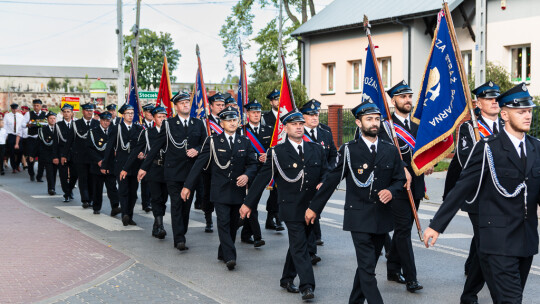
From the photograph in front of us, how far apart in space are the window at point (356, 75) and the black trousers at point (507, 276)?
3204 centimetres

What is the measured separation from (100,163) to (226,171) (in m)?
4.92

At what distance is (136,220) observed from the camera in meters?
12.7

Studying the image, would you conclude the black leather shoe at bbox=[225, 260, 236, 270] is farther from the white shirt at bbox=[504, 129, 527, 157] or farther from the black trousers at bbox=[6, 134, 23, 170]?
the black trousers at bbox=[6, 134, 23, 170]

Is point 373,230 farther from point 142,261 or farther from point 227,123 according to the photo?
point 142,261

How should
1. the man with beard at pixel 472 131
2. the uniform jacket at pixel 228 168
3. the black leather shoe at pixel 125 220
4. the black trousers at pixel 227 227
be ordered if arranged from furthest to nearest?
1. the black leather shoe at pixel 125 220
2. the uniform jacket at pixel 228 168
3. the black trousers at pixel 227 227
4. the man with beard at pixel 472 131

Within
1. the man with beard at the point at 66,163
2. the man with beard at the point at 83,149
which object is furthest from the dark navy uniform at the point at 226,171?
the man with beard at the point at 66,163

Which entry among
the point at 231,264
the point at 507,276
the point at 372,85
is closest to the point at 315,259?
the point at 231,264

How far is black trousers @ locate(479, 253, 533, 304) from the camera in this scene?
4.88m

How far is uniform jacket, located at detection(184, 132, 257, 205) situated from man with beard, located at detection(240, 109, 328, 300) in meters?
1.21

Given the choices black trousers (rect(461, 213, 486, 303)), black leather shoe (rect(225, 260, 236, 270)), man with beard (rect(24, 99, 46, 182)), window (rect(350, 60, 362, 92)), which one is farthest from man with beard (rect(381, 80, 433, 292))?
window (rect(350, 60, 362, 92))

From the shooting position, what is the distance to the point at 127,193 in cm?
1203

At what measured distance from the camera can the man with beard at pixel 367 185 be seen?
6188mm

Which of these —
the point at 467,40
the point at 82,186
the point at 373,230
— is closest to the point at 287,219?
the point at 373,230

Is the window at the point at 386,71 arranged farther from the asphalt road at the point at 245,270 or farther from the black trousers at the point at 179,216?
the black trousers at the point at 179,216
